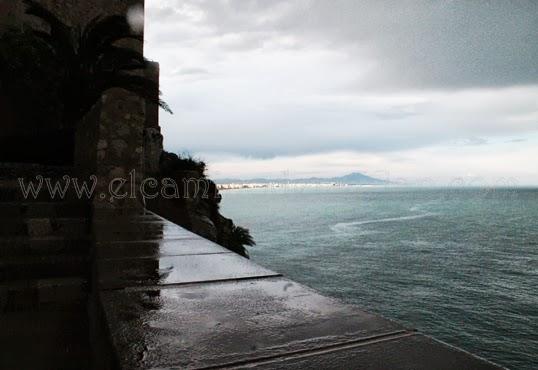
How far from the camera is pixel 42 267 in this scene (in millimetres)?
3221

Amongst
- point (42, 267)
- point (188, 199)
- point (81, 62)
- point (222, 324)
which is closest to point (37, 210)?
point (42, 267)

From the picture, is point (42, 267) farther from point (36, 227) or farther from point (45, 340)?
point (45, 340)

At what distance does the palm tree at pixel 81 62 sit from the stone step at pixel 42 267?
6903 mm

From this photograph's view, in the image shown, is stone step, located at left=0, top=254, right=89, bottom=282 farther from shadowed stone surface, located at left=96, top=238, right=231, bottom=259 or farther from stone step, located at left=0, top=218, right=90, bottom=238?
shadowed stone surface, located at left=96, top=238, right=231, bottom=259

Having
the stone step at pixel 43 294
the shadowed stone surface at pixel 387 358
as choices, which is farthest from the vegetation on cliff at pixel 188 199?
the shadowed stone surface at pixel 387 358

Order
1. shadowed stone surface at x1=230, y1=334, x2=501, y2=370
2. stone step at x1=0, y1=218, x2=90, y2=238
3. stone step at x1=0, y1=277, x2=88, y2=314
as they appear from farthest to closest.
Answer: stone step at x1=0, y1=218, x2=90, y2=238 → stone step at x1=0, y1=277, x2=88, y2=314 → shadowed stone surface at x1=230, y1=334, x2=501, y2=370

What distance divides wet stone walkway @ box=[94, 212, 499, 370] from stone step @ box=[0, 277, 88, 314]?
3.62 ft

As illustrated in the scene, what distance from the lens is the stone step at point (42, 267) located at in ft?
10.2

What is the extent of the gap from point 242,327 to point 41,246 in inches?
123

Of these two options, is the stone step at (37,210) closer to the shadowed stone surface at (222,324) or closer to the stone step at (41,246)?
the stone step at (41,246)

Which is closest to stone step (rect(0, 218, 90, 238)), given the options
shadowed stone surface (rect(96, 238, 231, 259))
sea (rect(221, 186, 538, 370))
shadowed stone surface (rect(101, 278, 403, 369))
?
shadowed stone surface (rect(96, 238, 231, 259))

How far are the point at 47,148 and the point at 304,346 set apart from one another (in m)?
9.21

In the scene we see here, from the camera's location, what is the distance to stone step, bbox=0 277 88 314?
2732 millimetres

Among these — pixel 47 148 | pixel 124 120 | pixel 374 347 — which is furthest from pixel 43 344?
pixel 47 148
